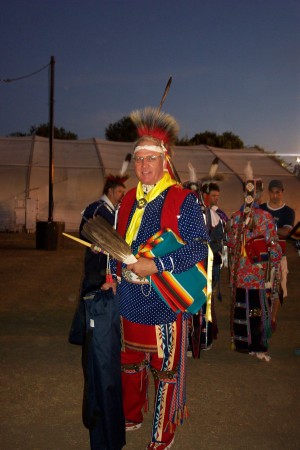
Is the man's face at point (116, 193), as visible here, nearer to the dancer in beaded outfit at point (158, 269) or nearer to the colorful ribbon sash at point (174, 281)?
the dancer in beaded outfit at point (158, 269)

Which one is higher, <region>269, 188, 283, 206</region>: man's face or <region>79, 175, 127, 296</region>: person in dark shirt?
<region>269, 188, 283, 206</region>: man's face

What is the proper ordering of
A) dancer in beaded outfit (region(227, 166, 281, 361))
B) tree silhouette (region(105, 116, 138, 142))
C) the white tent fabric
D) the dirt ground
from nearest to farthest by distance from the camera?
the dirt ground, dancer in beaded outfit (region(227, 166, 281, 361)), the white tent fabric, tree silhouette (region(105, 116, 138, 142))

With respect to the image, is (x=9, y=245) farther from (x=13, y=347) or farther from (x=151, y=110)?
(x=151, y=110)

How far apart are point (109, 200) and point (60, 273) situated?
493cm

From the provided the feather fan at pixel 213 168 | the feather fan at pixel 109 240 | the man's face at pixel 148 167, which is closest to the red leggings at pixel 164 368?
the feather fan at pixel 109 240

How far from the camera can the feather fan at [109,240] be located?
250cm

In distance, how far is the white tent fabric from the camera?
725 inches

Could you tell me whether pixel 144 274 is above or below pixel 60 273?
above

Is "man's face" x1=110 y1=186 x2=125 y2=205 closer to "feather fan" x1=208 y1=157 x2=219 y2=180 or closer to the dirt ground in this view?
"feather fan" x1=208 y1=157 x2=219 y2=180

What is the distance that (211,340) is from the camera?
470cm

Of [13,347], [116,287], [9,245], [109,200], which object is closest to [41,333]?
[13,347]

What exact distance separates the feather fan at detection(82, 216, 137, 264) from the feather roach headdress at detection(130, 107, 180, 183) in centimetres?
55

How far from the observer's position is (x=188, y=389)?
3822mm

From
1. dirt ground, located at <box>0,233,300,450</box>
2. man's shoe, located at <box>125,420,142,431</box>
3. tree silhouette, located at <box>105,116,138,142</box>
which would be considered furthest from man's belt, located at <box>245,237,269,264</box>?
tree silhouette, located at <box>105,116,138,142</box>
